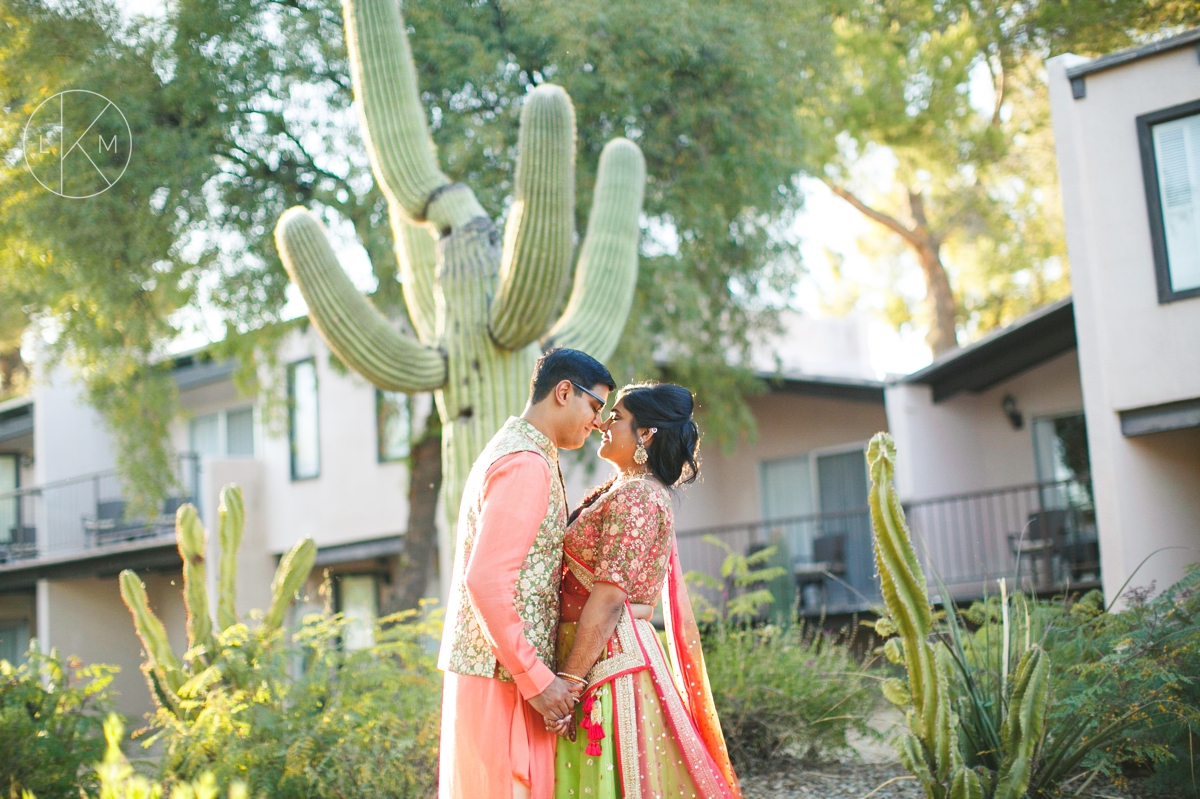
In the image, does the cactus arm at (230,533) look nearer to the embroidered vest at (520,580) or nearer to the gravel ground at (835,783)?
the gravel ground at (835,783)

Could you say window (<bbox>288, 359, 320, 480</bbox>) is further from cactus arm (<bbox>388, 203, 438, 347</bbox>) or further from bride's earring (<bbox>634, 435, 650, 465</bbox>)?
bride's earring (<bbox>634, 435, 650, 465</bbox>)

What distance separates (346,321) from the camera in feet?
25.4

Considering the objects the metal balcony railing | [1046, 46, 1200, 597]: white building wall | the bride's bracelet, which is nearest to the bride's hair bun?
the bride's bracelet

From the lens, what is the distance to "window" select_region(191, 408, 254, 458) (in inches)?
838

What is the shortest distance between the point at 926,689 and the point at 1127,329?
6.27m

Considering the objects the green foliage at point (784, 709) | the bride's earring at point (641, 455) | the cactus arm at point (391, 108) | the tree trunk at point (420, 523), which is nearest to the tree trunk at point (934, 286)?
the tree trunk at point (420, 523)

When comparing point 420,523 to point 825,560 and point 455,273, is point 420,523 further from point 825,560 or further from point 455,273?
point 455,273

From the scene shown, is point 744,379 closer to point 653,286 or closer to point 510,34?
point 653,286

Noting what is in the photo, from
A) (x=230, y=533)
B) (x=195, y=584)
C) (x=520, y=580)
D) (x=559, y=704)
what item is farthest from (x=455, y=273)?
(x=559, y=704)

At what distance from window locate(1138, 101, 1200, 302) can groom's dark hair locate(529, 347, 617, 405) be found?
786cm

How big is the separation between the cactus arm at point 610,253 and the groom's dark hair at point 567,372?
14.9ft

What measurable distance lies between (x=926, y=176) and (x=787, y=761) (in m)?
18.9

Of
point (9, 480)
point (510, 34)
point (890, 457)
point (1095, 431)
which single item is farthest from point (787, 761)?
point (9, 480)

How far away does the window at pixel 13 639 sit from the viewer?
76.3 ft
